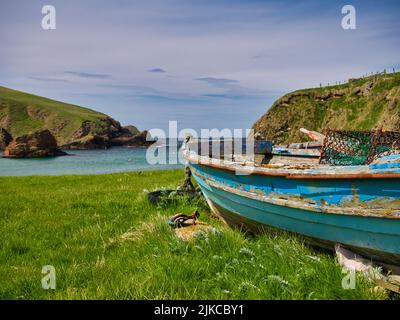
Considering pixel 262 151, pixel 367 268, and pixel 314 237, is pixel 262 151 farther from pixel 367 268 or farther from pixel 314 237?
pixel 367 268

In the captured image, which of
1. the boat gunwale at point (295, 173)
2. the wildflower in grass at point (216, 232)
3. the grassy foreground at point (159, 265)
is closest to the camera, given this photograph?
the boat gunwale at point (295, 173)

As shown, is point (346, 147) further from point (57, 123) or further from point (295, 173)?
point (57, 123)

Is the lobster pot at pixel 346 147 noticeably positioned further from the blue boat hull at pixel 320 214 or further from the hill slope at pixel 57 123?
the hill slope at pixel 57 123

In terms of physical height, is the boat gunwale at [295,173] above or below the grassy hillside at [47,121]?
below

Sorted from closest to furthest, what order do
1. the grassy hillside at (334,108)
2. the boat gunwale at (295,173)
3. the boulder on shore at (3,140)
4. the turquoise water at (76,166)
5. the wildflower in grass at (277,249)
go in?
1. the boat gunwale at (295,173)
2. the wildflower in grass at (277,249)
3. the turquoise water at (76,166)
4. the grassy hillside at (334,108)
5. the boulder on shore at (3,140)

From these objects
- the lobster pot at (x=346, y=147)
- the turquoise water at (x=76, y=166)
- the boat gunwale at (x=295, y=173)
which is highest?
the lobster pot at (x=346, y=147)

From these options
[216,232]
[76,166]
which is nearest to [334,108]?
[76,166]

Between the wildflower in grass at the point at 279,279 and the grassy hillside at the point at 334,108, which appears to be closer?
the wildflower in grass at the point at 279,279

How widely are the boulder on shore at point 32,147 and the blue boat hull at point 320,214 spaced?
3824 inches

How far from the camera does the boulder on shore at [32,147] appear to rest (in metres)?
91.8

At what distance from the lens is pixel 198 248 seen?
552 cm

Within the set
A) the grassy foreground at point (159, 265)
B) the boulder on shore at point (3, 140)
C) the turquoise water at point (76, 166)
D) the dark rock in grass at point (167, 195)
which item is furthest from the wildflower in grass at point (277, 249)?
the boulder on shore at point (3, 140)

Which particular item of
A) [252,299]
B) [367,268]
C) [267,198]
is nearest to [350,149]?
[267,198]
